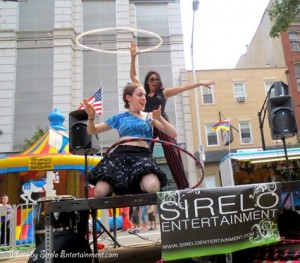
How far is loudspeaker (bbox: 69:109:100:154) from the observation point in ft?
12.4

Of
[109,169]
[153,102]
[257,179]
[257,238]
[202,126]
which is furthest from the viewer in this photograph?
[202,126]

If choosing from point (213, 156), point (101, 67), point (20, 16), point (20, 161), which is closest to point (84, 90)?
point (101, 67)

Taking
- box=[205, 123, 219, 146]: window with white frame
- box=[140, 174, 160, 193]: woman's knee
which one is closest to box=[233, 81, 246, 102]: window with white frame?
box=[205, 123, 219, 146]: window with white frame

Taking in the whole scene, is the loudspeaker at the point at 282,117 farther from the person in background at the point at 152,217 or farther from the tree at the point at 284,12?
the tree at the point at 284,12

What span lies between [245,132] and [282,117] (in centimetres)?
1997

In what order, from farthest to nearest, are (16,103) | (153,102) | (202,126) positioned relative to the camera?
(202,126)
(16,103)
(153,102)

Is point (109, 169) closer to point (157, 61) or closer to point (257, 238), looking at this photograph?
point (257, 238)

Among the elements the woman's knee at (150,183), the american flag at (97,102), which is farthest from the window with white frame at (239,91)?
the woman's knee at (150,183)

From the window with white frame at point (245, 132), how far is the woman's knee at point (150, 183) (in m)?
21.2

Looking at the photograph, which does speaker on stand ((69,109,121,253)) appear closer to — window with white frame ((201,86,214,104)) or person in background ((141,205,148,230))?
person in background ((141,205,148,230))

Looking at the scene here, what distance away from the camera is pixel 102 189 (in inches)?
117

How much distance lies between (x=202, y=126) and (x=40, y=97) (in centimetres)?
1086

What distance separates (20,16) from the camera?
23.3 m

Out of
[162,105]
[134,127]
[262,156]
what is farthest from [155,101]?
[262,156]
